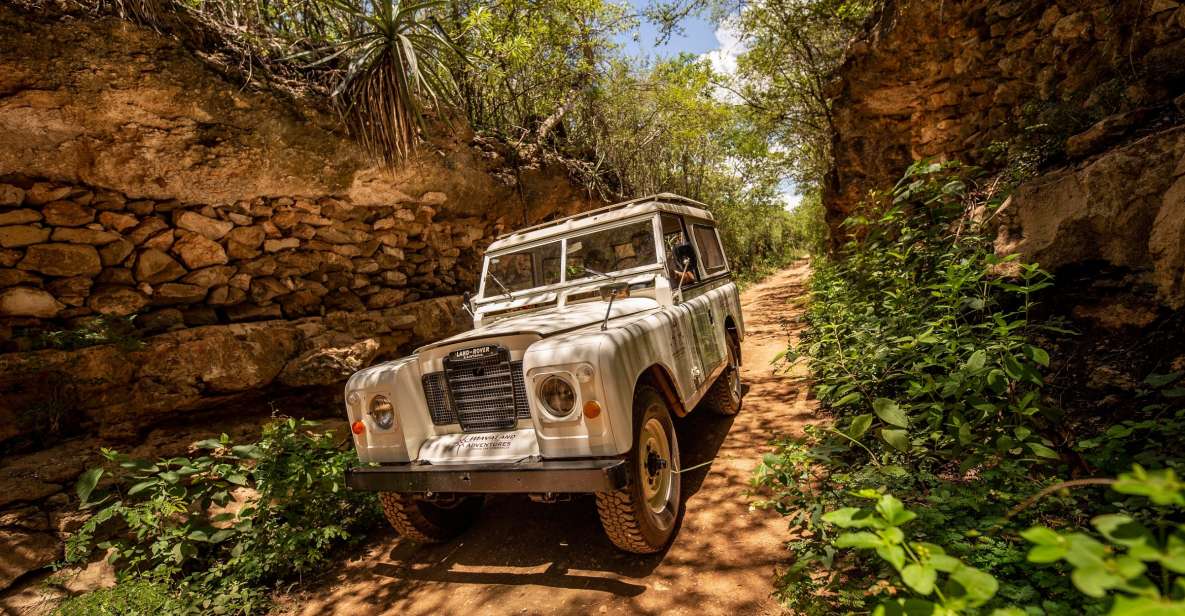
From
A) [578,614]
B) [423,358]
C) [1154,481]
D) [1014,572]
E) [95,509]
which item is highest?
[423,358]

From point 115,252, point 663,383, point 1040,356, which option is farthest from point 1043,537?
point 115,252

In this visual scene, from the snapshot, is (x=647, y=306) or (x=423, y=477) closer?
(x=423, y=477)

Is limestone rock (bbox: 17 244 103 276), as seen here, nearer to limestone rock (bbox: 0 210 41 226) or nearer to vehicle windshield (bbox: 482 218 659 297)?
limestone rock (bbox: 0 210 41 226)

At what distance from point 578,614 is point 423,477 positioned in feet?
3.63

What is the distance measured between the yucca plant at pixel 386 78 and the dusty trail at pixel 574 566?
397 cm

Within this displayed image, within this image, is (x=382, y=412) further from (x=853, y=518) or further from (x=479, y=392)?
(x=853, y=518)

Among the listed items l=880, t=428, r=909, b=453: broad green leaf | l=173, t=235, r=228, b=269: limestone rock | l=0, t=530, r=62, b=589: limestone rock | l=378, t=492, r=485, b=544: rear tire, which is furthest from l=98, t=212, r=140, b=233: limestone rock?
l=880, t=428, r=909, b=453: broad green leaf

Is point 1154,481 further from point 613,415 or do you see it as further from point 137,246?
point 137,246

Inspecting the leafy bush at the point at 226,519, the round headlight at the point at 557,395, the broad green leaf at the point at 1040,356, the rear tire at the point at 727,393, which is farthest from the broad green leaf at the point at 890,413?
the leafy bush at the point at 226,519

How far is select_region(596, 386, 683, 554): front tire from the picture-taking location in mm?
2541

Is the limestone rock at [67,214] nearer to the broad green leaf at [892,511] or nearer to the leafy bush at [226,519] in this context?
the leafy bush at [226,519]

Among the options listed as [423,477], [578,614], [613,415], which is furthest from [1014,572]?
[423,477]

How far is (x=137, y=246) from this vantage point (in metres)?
3.93

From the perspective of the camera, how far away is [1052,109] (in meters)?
3.77
